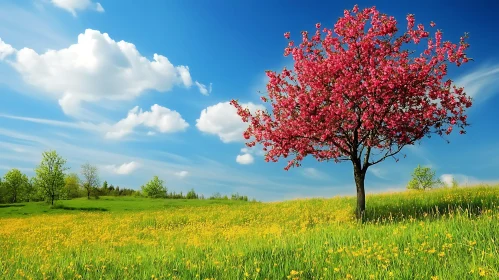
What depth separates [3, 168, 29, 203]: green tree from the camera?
90.1 meters

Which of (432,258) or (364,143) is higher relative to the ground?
(364,143)

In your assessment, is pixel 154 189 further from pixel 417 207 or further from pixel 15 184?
pixel 417 207

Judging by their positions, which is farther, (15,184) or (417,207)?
(15,184)

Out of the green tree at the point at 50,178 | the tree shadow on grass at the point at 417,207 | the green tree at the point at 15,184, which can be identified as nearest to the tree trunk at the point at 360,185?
the tree shadow on grass at the point at 417,207

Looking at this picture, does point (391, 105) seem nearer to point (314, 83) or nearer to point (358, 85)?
point (358, 85)

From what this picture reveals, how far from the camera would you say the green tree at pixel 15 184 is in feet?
295

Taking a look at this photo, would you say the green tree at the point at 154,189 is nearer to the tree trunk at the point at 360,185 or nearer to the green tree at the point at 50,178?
the green tree at the point at 50,178

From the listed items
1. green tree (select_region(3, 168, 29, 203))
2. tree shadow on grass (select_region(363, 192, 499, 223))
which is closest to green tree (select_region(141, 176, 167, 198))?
green tree (select_region(3, 168, 29, 203))

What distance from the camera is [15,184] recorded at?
298ft

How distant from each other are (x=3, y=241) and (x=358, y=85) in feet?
73.7

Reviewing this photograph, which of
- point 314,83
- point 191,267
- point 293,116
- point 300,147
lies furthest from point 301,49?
point 191,267

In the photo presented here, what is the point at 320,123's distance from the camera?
1877 cm

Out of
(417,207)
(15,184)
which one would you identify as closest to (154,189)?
(15,184)

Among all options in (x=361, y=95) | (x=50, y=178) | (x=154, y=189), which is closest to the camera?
(x=361, y=95)
